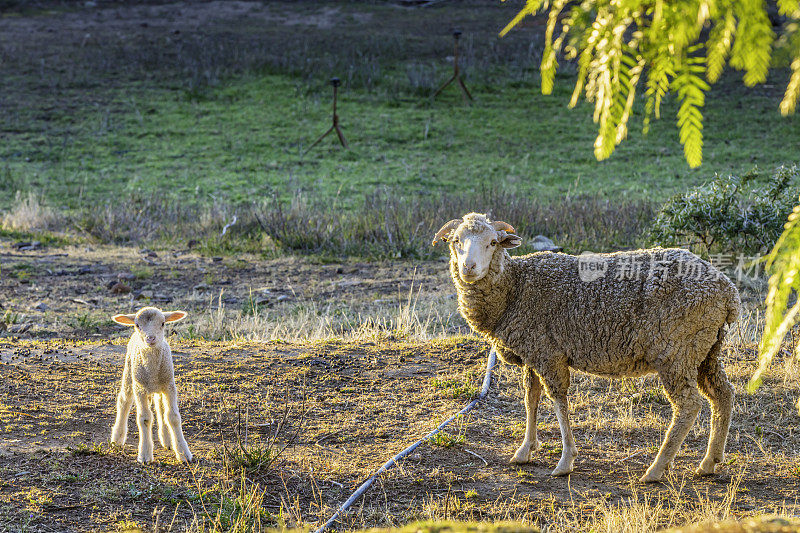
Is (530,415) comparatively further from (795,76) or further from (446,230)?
(795,76)

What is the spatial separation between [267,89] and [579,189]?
15.3 m

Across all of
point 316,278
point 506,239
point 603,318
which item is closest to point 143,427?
point 506,239

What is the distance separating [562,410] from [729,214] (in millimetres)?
6631

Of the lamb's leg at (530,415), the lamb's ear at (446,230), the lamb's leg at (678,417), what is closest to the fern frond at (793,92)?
the lamb's leg at (678,417)

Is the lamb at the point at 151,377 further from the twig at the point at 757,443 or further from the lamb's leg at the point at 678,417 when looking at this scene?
the twig at the point at 757,443

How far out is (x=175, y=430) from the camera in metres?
5.46

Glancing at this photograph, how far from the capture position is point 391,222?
1501 cm

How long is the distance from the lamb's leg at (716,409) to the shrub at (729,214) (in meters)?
5.71

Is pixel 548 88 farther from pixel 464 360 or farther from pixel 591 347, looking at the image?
pixel 464 360

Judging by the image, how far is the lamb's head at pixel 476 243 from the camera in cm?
554

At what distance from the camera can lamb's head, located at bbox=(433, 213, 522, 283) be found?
18.2ft

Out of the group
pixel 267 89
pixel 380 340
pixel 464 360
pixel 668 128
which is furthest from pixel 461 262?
pixel 267 89

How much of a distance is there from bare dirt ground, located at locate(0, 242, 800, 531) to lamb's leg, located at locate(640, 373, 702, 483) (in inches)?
5.3

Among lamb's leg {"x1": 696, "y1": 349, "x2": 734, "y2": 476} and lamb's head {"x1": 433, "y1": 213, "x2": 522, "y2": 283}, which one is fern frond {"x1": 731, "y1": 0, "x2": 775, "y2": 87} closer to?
lamb's head {"x1": 433, "y1": 213, "x2": 522, "y2": 283}
